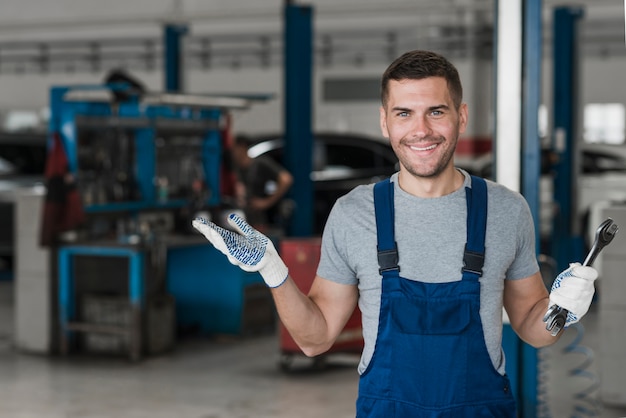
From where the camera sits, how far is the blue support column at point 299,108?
7992mm

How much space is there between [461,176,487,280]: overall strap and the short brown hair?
0.67 ft

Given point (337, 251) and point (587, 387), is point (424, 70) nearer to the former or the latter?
point (337, 251)

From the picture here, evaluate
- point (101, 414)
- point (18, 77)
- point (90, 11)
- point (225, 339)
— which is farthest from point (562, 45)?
point (18, 77)

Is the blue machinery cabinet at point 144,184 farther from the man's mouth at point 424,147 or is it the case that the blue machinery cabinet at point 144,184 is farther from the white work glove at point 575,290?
the white work glove at point 575,290

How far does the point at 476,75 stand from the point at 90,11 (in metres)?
5.48

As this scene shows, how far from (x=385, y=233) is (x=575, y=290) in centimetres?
42

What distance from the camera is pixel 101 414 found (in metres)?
5.32

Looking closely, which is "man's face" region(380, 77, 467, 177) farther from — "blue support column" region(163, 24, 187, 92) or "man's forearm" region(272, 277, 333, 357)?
"blue support column" region(163, 24, 187, 92)

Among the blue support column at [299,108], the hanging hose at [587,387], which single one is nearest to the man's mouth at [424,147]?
the hanging hose at [587,387]

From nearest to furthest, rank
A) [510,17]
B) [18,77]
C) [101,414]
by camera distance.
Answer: [510,17], [101,414], [18,77]

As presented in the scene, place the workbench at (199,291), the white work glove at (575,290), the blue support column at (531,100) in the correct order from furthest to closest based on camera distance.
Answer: the workbench at (199,291)
the blue support column at (531,100)
the white work glove at (575,290)

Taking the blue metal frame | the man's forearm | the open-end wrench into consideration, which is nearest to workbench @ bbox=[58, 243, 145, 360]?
the blue metal frame

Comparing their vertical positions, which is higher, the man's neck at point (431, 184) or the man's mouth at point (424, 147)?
the man's mouth at point (424, 147)

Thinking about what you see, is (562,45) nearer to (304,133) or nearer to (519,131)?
(304,133)
